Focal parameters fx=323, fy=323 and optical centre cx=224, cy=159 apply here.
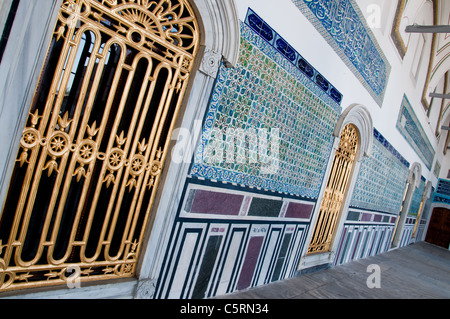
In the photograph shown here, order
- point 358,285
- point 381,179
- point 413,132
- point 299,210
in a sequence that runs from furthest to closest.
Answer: point 413,132 < point 381,179 < point 358,285 < point 299,210

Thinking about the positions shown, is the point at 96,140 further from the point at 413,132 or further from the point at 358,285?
the point at 413,132

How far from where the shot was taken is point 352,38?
364 centimetres

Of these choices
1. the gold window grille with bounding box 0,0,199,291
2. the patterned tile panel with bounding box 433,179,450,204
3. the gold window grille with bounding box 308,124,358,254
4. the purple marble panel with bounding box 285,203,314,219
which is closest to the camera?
the gold window grille with bounding box 0,0,199,291

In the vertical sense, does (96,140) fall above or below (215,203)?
above

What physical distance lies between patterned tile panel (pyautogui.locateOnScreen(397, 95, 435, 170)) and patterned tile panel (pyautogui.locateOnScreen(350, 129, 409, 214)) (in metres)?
0.50

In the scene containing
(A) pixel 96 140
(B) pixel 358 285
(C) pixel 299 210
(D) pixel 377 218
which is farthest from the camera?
(D) pixel 377 218

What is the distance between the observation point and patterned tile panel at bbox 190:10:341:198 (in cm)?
212

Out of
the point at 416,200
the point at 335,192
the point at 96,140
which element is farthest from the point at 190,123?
the point at 416,200

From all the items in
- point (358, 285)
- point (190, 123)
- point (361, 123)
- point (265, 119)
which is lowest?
point (358, 285)

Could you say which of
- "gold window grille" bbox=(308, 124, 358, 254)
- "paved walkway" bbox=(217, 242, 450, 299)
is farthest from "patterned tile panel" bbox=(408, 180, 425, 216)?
"gold window grille" bbox=(308, 124, 358, 254)

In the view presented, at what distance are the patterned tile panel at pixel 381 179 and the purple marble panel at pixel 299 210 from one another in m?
1.54

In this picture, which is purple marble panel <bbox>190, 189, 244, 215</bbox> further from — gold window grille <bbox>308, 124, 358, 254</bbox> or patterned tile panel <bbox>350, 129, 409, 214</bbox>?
patterned tile panel <bbox>350, 129, 409, 214</bbox>

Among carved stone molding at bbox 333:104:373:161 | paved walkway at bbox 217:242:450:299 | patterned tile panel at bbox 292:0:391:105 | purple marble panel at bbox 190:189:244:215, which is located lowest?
paved walkway at bbox 217:242:450:299

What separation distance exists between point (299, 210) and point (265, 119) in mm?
1254
